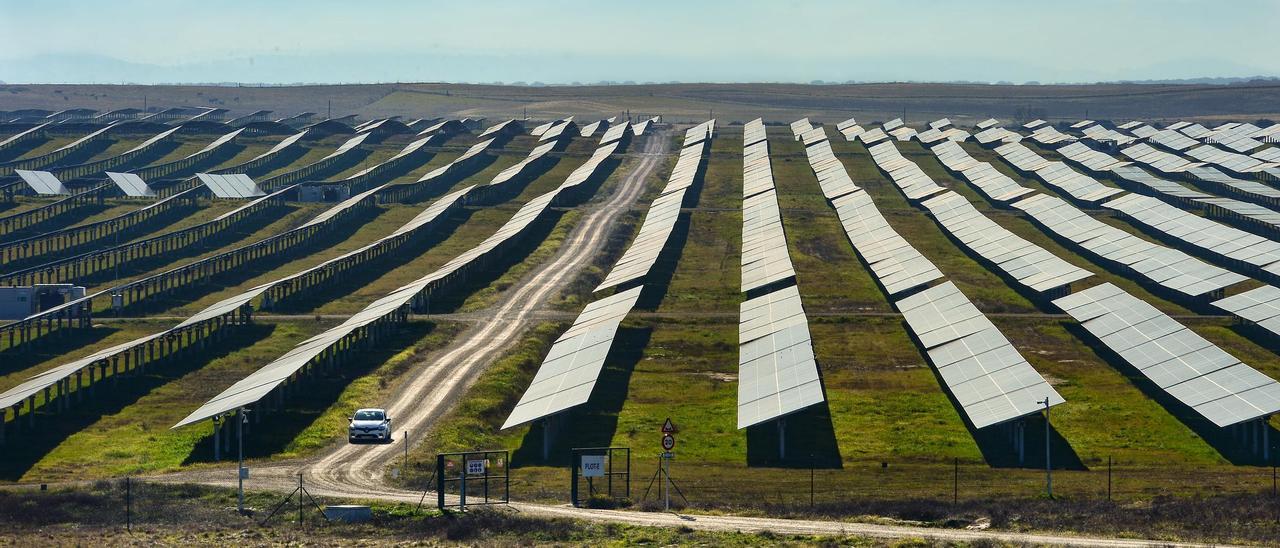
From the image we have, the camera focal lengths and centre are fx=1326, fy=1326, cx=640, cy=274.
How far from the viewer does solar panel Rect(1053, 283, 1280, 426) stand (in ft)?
200

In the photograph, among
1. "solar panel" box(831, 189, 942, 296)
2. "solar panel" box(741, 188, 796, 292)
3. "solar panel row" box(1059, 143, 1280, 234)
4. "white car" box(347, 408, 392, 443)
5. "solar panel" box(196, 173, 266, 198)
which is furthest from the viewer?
"solar panel" box(196, 173, 266, 198)

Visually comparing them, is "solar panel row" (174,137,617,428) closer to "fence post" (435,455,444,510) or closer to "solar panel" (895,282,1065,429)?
"fence post" (435,455,444,510)

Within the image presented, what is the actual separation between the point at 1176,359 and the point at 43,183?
458ft

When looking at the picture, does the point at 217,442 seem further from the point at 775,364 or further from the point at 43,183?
the point at 43,183

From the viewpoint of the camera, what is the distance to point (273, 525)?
158 ft

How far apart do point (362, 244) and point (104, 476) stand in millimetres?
74398

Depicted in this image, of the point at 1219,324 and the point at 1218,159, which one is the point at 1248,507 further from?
the point at 1218,159

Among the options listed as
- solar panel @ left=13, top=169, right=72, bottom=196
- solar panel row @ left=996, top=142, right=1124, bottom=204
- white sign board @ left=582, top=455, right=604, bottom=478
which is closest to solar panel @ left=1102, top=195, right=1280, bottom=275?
solar panel row @ left=996, top=142, right=1124, bottom=204

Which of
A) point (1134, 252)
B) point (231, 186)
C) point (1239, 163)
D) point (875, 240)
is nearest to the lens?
point (1134, 252)

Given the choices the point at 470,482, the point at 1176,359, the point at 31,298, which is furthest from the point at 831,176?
the point at 470,482

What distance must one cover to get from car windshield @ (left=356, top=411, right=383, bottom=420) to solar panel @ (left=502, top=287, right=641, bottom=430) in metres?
6.64

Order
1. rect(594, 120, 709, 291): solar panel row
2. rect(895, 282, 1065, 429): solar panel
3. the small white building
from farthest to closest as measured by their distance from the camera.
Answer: rect(594, 120, 709, 291): solar panel row < the small white building < rect(895, 282, 1065, 429): solar panel

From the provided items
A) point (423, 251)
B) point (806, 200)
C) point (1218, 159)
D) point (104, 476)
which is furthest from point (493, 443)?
point (1218, 159)

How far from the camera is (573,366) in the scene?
70.8m
